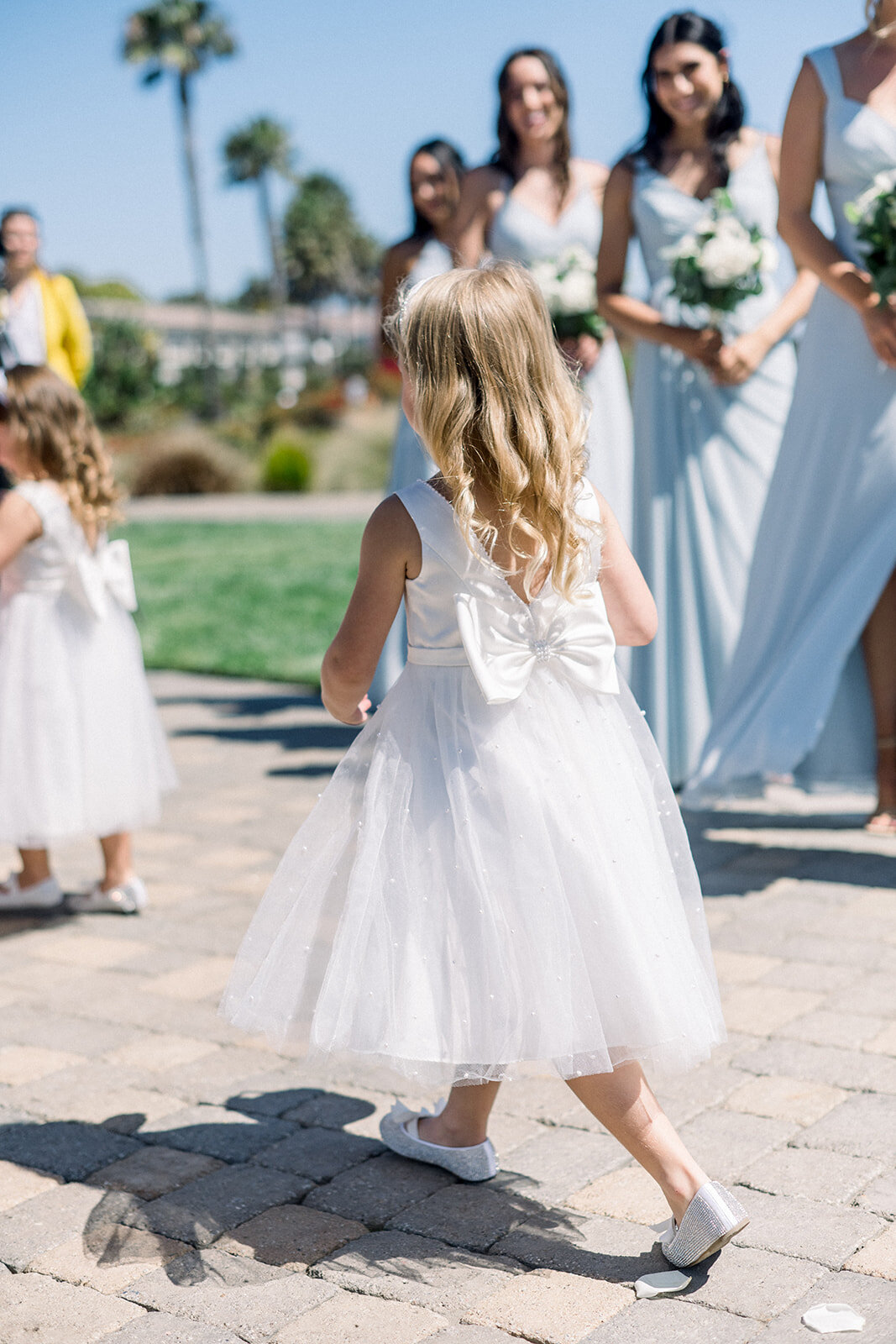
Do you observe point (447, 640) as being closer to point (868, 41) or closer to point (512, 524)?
point (512, 524)

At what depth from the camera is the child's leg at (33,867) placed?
14.3 ft

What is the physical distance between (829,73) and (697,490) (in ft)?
4.70

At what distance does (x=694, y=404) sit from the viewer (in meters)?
5.05

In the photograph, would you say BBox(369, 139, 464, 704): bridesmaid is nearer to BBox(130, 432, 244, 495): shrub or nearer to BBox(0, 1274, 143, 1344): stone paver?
BBox(0, 1274, 143, 1344): stone paver

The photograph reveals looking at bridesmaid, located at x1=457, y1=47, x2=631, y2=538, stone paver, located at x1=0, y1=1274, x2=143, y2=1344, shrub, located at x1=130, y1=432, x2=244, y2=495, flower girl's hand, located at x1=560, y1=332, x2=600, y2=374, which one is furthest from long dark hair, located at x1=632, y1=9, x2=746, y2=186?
shrub, located at x1=130, y1=432, x2=244, y2=495

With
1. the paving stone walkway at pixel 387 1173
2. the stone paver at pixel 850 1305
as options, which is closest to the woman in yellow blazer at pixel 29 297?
the paving stone walkway at pixel 387 1173

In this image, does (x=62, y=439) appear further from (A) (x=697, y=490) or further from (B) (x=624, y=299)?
(A) (x=697, y=490)

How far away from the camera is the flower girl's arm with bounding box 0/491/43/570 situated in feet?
13.4

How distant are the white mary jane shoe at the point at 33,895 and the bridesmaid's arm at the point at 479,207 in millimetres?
2783

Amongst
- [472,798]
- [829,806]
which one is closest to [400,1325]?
[472,798]

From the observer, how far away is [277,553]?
50.6ft

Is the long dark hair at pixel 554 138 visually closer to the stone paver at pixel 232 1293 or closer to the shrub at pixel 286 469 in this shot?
the stone paver at pixel 232 1293

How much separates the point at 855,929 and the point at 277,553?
39.9 feet

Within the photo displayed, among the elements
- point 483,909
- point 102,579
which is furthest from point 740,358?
point 483,909
